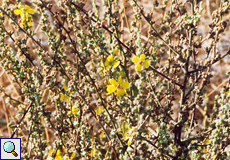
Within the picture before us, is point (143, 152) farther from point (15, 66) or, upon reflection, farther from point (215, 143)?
point (15, 66)

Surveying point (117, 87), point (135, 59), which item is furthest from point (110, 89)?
point (135, 59)

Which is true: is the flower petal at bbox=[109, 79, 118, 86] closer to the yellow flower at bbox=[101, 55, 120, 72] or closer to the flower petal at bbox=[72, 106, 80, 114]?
the yellow flower at bbox=[101, 55, 120, 72]

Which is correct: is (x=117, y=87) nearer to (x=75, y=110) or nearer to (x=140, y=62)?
(x=140, y=62)

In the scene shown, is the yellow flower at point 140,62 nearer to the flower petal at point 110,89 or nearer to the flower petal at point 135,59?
the flower petal at point 135,59

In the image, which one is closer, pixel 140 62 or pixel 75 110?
pixel 140 62

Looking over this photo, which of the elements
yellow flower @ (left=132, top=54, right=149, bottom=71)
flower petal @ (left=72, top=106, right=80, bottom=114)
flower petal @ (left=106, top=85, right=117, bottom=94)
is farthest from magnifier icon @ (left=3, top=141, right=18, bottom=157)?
yellow flower @ (left=132, top=54, right=149, bottom=71)

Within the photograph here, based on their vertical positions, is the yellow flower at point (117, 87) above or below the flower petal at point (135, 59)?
below

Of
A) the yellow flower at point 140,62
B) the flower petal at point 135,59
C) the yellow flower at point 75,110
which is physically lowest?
the yellow flower at point 75,110

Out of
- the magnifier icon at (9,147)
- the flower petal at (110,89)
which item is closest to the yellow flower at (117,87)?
the flower petal at (110,89)

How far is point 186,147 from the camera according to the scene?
1149mm

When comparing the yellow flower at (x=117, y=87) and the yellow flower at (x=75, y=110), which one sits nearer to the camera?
the yellow flower at (x=117, y=87)

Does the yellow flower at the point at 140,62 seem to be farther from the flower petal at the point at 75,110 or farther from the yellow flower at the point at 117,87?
the flower petal at the point at 75,110

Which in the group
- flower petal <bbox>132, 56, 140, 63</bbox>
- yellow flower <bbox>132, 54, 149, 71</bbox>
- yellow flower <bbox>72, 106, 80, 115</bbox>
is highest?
flower petal <bbox>132, 56, 140, 63</bbox>

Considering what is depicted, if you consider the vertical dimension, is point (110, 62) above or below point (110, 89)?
above
